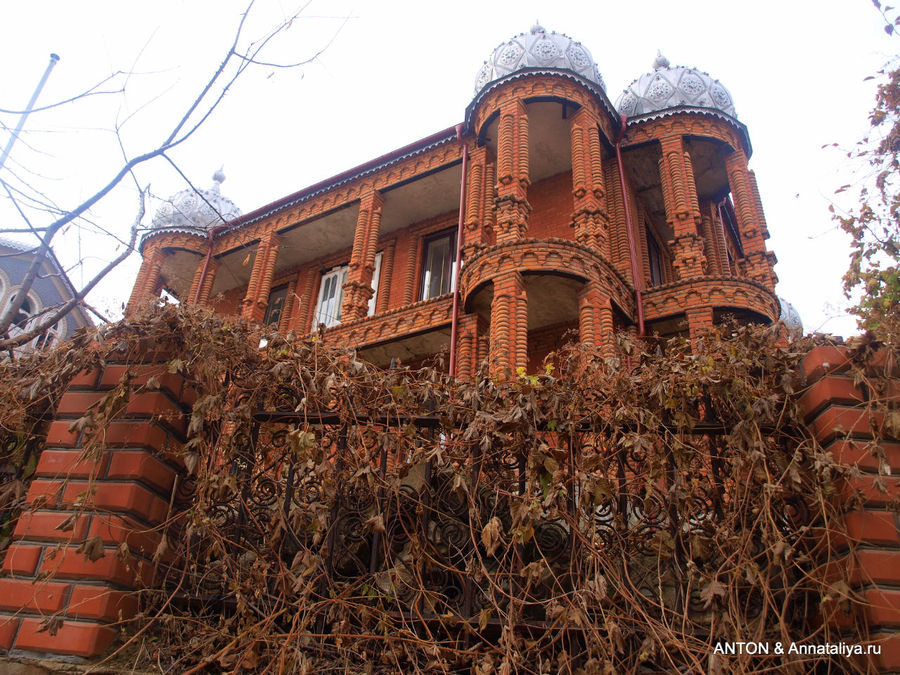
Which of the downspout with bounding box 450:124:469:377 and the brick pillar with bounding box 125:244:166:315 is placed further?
the brick pillar with bounding box 125:244:166:315

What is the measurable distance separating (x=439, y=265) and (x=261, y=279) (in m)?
4.25

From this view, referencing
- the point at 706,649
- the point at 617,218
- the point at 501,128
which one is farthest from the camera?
the point at 617,218

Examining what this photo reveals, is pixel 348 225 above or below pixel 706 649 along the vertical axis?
above

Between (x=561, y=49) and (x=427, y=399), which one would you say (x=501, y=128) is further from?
(x=427, y=399)

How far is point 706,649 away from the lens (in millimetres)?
2205

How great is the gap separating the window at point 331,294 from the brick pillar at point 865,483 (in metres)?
14.1

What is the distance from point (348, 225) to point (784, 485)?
14.4m

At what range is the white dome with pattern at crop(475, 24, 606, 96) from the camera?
1215cm

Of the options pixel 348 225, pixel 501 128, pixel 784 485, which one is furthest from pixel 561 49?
pixel 784 485

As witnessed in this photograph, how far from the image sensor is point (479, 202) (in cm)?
1212

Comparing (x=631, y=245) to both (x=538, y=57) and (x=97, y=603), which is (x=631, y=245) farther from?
(x=97, y=603)

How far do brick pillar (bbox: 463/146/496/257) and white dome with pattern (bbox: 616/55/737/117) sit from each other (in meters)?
3.09

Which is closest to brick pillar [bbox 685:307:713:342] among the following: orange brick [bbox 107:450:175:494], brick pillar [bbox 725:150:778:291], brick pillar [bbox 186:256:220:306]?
brick pillar [bbox 725:150:778:291]

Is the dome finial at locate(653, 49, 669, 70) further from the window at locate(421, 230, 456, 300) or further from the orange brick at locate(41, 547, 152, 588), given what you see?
the orange brick at locate(41, 547, 152, 588)
